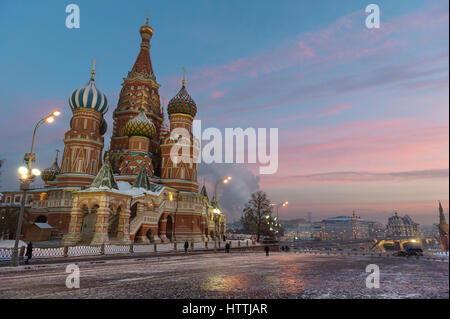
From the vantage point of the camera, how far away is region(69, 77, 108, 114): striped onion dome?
43.2m

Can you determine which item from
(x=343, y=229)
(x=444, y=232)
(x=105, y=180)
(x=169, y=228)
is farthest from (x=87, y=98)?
(x=343, y=229)

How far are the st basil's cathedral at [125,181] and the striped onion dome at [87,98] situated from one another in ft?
0.45

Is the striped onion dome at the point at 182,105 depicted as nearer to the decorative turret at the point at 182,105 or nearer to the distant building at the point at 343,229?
the decorative turret at the point at 182,105

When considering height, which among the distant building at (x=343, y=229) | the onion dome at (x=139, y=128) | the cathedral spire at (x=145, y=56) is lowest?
the distant building at (x=343, y=229)

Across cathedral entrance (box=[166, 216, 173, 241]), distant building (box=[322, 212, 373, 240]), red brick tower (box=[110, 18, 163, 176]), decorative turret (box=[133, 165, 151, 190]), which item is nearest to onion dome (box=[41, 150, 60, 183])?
red brick tower (box=[110, 18, 163, 176])

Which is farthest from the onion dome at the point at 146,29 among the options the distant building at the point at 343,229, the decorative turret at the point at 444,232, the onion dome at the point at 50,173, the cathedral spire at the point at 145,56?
the distant building at the point at 343,229

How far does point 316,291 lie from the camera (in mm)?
9250

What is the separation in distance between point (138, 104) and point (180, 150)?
12.4 m

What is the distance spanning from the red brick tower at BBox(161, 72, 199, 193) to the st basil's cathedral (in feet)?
0.54

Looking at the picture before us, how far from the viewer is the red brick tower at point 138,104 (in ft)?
165

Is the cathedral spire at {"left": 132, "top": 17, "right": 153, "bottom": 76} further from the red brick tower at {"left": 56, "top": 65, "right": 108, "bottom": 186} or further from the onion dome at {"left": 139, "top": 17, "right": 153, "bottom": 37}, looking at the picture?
the red brick tower at {"left": 56, "top": 65, "right": 108, "bottom": 186}

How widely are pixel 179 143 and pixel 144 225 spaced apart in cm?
1646
